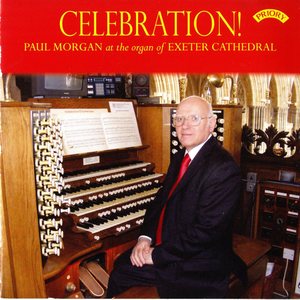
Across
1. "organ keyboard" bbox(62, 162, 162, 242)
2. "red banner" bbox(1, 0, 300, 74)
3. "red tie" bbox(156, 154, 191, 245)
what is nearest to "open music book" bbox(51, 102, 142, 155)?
"organ keyboard" bbox(62, 162, 162, 242)

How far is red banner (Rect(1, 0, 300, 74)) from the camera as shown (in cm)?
205

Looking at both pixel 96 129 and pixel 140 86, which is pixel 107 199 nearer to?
pixel 96 129

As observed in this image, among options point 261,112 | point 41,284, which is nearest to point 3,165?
point 41,284

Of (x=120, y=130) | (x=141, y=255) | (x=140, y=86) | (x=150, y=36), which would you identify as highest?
(x=150, y=36)

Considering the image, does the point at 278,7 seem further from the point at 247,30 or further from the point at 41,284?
the point at 41,284

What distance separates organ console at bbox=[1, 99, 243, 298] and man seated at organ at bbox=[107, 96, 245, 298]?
39cm

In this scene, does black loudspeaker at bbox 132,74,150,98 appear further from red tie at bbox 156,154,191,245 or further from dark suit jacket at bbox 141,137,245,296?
dark suit jacket at bbox 141,137,245,296

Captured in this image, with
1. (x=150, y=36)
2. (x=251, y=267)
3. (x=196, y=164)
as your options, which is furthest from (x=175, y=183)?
(x=150, y=36)

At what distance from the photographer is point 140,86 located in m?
3.55

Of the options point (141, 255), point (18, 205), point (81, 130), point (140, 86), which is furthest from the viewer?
point (140, 86)

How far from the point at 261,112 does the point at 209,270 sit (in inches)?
573

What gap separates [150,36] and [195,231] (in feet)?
3.90

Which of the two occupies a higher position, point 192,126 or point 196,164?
point 192,126

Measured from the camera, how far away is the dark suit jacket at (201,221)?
192 cm
